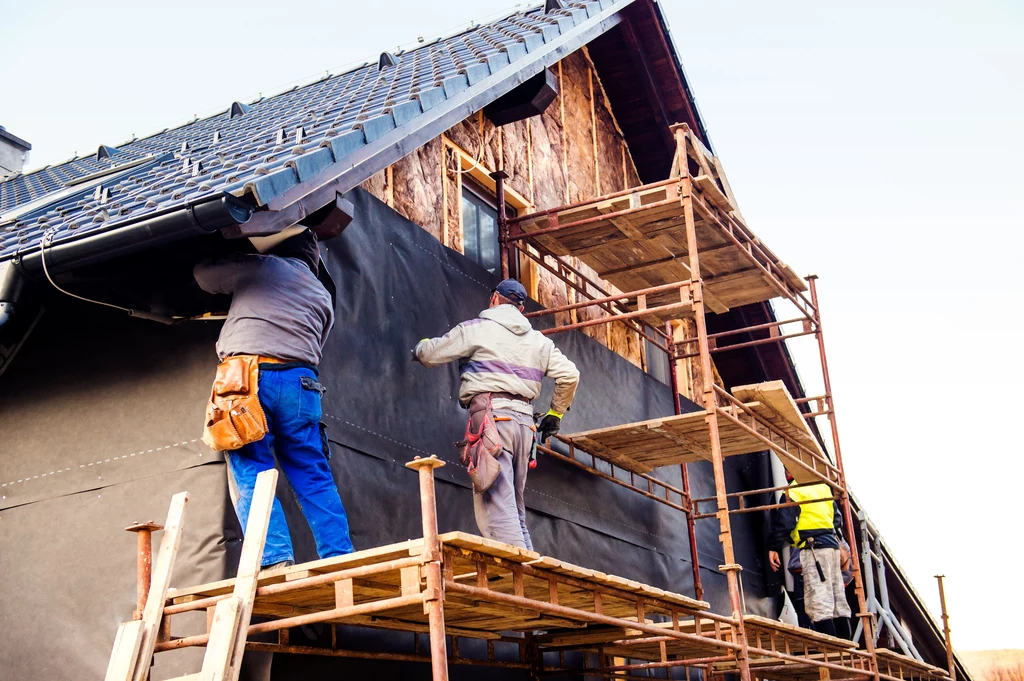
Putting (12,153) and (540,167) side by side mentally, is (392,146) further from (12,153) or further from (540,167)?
(12,153)

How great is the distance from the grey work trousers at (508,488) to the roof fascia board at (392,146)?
5.93ft

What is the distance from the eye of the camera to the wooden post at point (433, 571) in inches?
188

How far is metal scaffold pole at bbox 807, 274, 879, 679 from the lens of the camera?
11484 millimetres

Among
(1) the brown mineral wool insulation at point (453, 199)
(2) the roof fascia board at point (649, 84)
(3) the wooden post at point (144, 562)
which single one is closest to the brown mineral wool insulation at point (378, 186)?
(1) the brown mineral wool insulation at point (453, 199)

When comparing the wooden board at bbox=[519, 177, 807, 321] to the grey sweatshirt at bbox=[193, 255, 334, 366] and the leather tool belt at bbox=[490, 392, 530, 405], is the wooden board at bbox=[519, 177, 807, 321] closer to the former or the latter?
the leather tool belt at bbox=[490, 392, 530, 405]

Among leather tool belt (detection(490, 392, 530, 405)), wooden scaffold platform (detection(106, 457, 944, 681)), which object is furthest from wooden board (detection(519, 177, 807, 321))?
wooden scaffold platform (detection(106, 457, 944, 681))

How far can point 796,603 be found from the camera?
14742 millimetres

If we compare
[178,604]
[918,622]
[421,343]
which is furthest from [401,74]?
[918,622]

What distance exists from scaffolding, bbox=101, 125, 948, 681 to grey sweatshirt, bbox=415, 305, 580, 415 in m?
1.40

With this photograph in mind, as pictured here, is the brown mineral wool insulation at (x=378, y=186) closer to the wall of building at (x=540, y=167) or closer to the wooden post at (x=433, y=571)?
the wall of building at (x=540, y=167)

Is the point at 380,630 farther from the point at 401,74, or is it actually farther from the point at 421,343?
the point at 401,74

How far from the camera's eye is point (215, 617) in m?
4.88

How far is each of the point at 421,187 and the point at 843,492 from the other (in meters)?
5.72

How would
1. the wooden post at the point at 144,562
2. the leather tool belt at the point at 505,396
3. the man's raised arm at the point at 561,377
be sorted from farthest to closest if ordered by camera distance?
1. the man's raised arm at the point at 561,377
2. the leather tool belt at the point at 505,396
3. the wooden post at the point at 144,562
